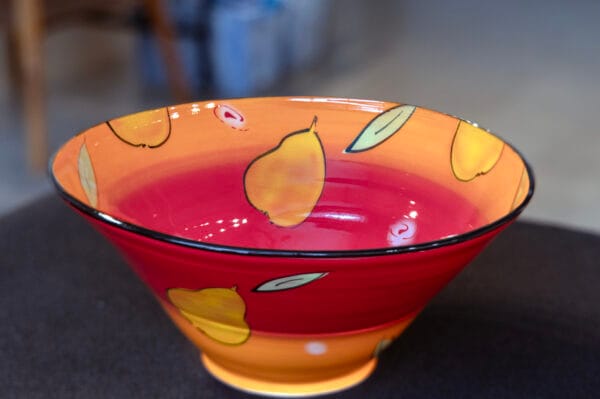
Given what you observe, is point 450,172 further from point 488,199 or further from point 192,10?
point 192,10

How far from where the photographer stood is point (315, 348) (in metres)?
0.44

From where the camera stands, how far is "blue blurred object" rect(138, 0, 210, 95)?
7.28 feet

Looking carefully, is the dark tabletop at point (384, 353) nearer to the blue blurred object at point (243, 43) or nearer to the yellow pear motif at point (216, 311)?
the yellow pear motif at point (216, 311)

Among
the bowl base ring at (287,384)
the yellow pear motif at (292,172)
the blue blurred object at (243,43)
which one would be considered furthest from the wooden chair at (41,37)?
the bowl base ring at (287,384)

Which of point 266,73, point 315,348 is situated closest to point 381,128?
point 315,348

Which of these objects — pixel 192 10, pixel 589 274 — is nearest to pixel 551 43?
pixel 192 10

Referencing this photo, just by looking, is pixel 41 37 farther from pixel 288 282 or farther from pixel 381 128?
pixel 288 282

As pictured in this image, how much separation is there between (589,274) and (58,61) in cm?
205

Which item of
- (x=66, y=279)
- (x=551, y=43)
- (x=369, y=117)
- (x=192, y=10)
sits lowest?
(x=551, y=43)

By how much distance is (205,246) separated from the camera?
370mm

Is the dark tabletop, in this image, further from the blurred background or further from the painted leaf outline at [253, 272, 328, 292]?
the blurred background

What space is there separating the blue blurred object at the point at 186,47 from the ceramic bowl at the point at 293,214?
5.57 feet

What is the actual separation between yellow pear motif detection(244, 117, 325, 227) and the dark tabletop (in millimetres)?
104

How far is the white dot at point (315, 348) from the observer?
0.43 m
